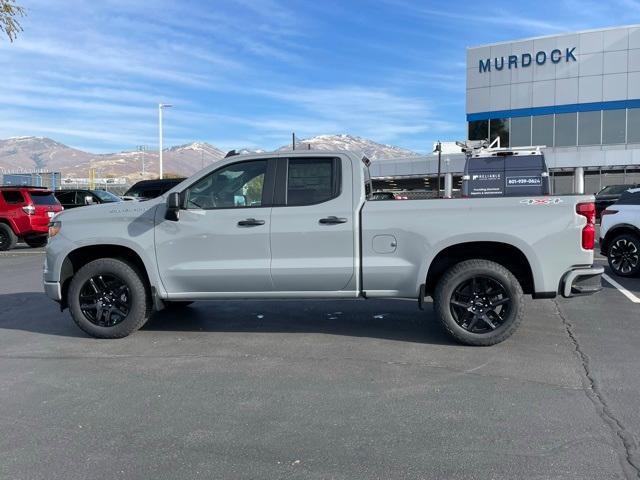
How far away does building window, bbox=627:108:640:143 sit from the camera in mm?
35625

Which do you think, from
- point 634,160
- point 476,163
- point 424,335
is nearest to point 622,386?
point 424,335

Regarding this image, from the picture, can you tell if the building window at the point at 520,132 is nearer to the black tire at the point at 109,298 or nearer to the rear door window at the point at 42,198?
the rear door window at the point at 42,198

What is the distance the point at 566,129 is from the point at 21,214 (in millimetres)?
33035

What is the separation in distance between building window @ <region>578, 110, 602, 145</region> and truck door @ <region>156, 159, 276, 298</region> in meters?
36.0

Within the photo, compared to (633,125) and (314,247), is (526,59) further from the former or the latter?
(314,247)

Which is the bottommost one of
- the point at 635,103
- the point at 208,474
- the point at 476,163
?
the point at 208,474

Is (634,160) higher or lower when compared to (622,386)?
higher

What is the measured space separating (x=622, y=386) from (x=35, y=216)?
15695 millimetres

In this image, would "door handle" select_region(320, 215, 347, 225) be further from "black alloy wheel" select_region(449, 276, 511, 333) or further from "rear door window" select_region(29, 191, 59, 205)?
"rear door window" select_region(29, 191, 59, 205)

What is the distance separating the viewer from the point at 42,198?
16.6 m

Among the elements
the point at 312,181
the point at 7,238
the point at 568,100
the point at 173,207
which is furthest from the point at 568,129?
the point at 173,207

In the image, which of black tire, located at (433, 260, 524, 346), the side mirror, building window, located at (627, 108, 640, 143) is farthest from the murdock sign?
the side mirror

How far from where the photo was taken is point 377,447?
3.64 m

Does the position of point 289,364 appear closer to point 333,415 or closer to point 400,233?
point 333,415
